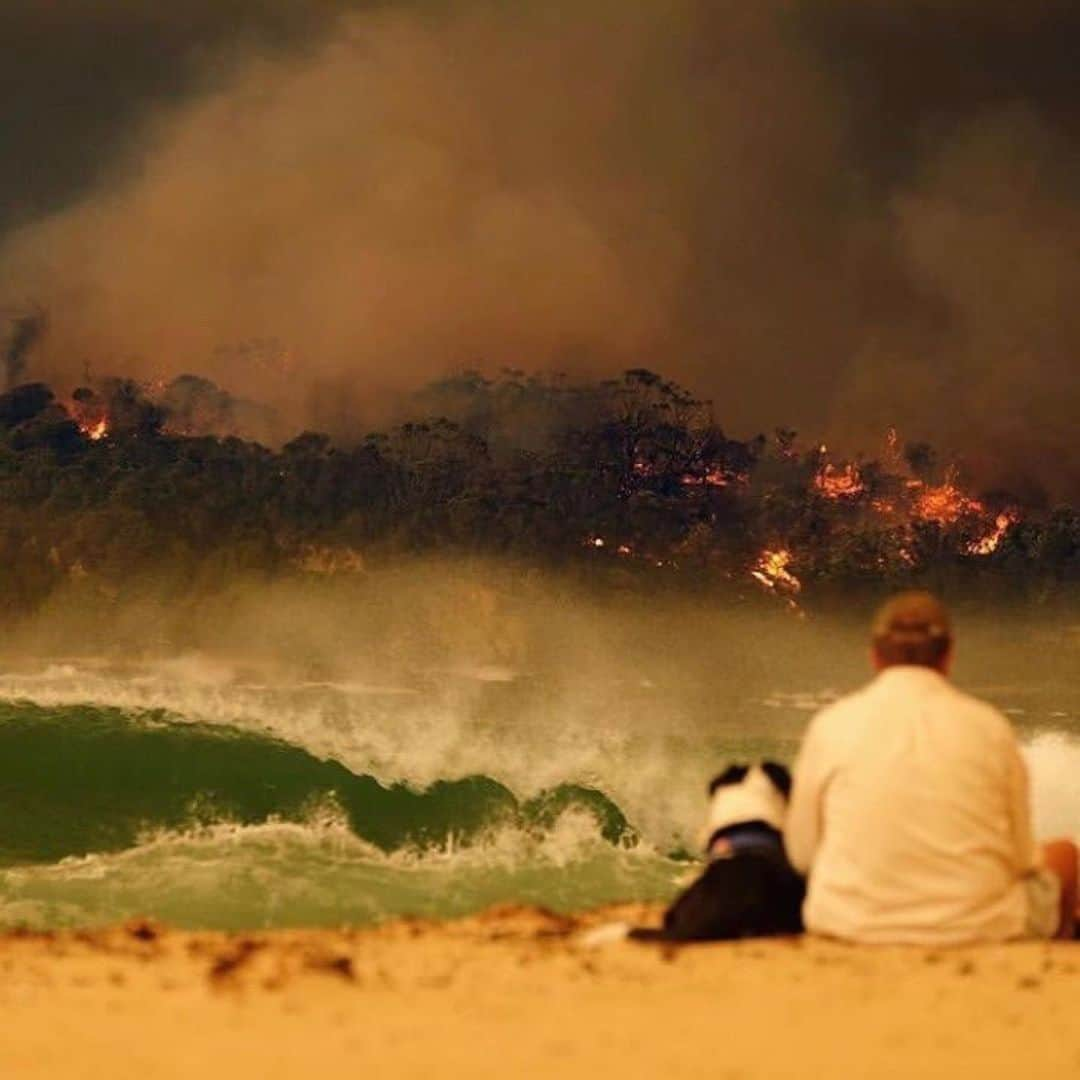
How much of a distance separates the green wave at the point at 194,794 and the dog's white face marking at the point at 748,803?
696 cm

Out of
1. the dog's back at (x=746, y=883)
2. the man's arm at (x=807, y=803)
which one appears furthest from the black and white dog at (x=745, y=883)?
the man's arm at (x=807, y=803)

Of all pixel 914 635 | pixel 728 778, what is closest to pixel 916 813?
pixel 914 635

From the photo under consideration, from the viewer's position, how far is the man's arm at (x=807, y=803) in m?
5.07

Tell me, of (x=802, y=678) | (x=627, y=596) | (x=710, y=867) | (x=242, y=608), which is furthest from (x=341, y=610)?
(x=710, y=867)

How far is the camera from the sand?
404 centimetres

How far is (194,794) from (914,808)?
11.1 m

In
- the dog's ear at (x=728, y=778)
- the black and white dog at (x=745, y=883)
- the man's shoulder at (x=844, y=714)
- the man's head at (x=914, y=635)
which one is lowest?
the black and white dog at (x=745, y=883)

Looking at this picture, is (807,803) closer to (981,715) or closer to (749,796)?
(749,796)

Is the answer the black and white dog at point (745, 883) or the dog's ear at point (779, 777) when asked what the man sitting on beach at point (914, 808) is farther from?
the dog's ear at point (779, 777)

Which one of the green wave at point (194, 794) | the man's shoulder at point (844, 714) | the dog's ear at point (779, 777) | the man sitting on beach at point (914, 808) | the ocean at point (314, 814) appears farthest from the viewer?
the green wave at point (194, 794)

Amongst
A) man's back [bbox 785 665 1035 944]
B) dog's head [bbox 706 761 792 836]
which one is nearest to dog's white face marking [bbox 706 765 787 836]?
dog's head [bbox 706 761 792 836]

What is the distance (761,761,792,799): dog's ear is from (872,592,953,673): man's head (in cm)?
58

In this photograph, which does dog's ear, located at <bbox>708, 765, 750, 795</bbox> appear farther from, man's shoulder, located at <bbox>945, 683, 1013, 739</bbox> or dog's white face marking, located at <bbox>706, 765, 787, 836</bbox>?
man's shoulder, located at <bbox>945, 683, 1013, 739</bbox>

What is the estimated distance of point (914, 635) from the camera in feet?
16.8
